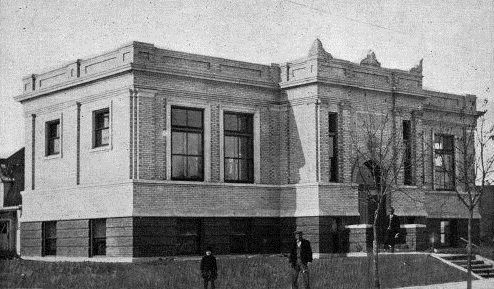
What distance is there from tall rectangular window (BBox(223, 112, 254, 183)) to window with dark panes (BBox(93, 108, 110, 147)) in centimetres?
419

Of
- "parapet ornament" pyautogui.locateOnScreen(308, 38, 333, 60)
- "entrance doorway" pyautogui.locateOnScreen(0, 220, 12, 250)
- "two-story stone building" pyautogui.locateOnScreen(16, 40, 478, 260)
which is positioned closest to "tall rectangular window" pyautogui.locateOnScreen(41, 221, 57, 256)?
"two-story stone building" pyautogui.locateOnScreen(16, 40, 478, 260)

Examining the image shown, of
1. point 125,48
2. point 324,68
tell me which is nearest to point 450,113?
point 324,68

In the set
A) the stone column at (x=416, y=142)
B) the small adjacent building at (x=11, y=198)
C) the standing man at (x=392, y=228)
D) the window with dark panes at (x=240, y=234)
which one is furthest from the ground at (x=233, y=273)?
the small adjacent building at (x=11, y=198)

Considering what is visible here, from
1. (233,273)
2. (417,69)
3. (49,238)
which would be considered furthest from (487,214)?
(233,273)

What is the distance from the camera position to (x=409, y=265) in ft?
94.0

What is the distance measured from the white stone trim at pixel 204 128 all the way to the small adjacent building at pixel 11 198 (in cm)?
1189

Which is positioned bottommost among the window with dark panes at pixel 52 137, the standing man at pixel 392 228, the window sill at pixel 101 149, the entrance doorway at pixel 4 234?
the entrance doorway at pixel 4 234

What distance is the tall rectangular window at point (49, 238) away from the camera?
107 ft

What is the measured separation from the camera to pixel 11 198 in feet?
141

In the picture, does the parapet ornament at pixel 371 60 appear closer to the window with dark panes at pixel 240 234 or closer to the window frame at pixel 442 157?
the window frame at pixel 442 157

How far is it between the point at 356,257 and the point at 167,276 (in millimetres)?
7681

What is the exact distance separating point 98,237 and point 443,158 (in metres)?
16.2

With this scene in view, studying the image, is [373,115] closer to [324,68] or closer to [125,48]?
[324,68]

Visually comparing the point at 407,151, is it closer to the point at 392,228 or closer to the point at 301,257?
the point at 392,228
